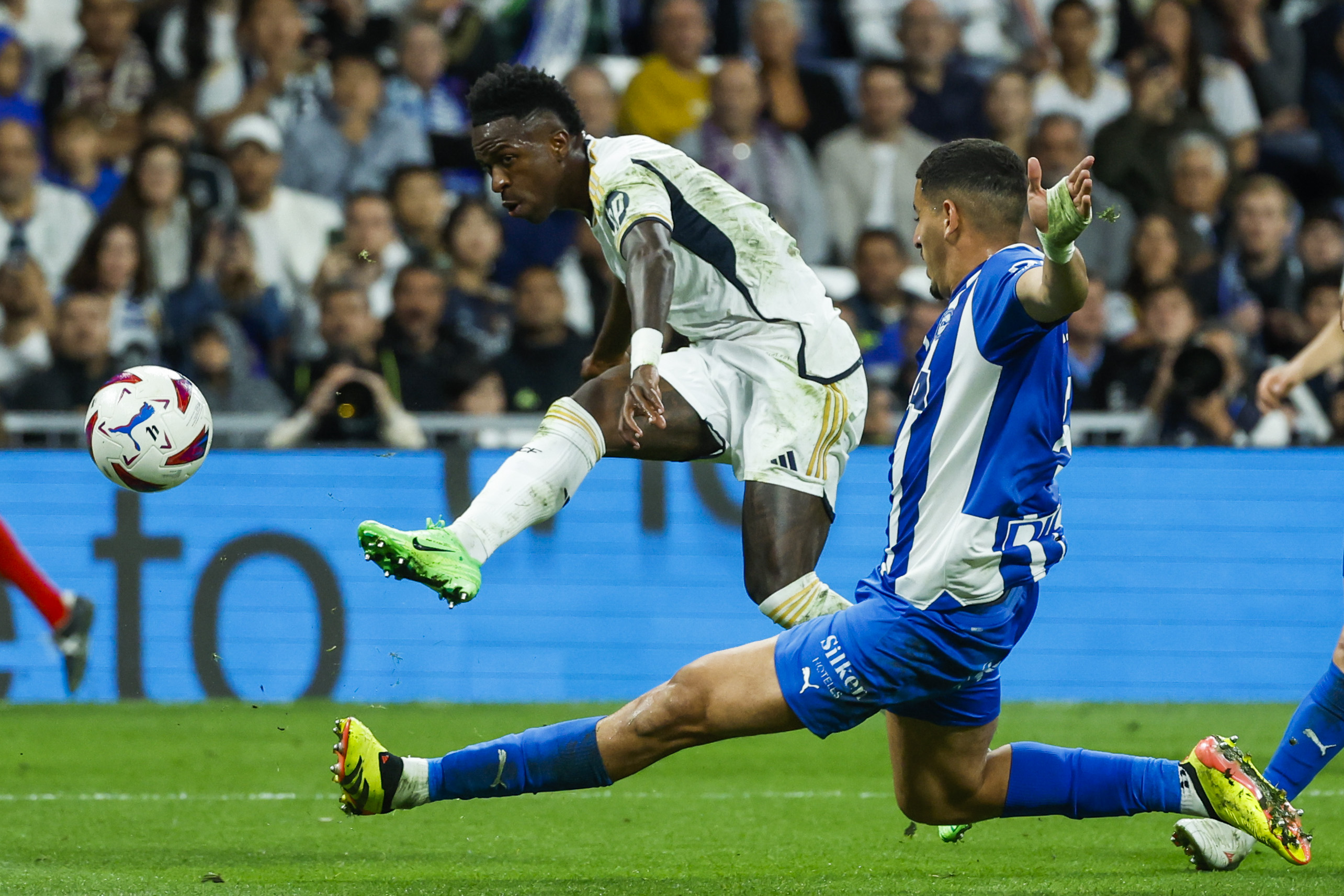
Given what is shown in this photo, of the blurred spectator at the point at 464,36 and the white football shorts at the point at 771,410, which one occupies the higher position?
the blurred spectator at the point at 464,36

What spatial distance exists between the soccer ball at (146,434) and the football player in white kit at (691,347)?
102 centimetres

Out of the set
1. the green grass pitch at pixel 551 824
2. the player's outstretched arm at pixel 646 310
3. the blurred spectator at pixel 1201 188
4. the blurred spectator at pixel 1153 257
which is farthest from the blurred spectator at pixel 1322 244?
the player's outstretched arm at pixel 646 310

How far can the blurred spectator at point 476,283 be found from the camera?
10.8m

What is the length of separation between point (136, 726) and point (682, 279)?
4332 mm

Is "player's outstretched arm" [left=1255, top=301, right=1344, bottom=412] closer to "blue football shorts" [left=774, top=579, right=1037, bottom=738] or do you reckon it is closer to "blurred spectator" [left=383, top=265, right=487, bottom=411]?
"blue football shorts" [left=774, top=579, right=1037, bottom=738]

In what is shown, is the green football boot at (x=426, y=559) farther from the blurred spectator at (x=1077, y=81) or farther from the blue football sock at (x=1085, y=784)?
the blurred spectator at (x=1077, y=81)

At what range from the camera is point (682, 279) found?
582 cm

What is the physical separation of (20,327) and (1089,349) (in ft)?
22.5

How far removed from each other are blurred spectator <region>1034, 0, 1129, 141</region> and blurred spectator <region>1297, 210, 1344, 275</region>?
164cm

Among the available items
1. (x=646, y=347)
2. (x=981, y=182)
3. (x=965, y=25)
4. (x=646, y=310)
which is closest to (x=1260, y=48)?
(x=965, y=25)

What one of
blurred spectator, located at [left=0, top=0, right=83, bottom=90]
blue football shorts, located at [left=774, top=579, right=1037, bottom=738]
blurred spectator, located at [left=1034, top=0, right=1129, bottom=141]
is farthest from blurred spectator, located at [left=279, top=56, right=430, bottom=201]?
blue football shorts, located at [left=774, top=579, right=1037, bottom=738]

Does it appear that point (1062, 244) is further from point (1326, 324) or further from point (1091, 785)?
point (1326, 324)

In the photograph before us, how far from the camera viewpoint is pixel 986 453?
4.00 meters

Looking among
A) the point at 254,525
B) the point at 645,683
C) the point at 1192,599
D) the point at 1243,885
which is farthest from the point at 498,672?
the point at 1243,885
